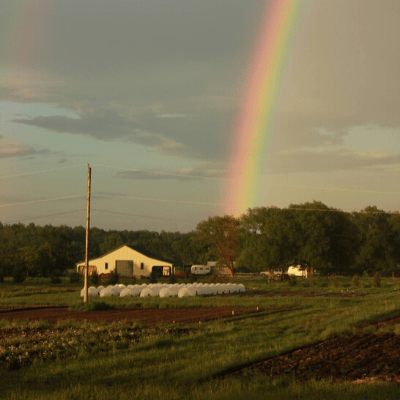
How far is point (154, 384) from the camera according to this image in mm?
11992

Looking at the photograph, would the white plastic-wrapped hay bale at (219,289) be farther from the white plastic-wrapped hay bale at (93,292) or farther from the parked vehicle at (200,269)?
the parked vehicle at (200,269)

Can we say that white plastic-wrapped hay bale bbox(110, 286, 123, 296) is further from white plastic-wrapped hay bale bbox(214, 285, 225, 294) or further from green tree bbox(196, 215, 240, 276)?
green tree bbox(196, 215, 240, 276)

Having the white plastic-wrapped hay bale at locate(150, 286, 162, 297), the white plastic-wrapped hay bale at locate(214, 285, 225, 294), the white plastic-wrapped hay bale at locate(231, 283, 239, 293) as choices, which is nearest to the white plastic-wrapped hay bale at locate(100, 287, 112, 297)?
the white plastic-wrapped hay bale at locate(150, 286, 162, 297)

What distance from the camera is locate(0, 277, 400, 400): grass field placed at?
35.6 ft

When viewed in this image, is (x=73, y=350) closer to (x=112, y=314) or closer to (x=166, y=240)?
(x=112, y=314)

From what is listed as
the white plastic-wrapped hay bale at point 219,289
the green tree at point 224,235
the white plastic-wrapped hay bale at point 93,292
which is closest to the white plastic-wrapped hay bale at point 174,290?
the white plastic-wrapped hay bale at point 219,289

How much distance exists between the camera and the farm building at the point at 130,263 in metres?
85.1

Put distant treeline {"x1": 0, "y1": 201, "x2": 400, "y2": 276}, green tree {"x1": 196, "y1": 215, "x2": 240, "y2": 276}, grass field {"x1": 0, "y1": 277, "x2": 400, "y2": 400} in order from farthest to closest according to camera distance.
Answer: green tree {"x1": 196, "y1": 215, "x2": 240, "y2": 276}, distant treeline {"x1": 0, "y1": 201, "x2": 400, "y2": 276}, grass field {"x1": 0, "y1": 277, "x2": 400, "y2": 400}

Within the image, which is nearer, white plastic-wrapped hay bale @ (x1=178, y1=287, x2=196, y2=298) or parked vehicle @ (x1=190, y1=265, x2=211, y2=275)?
white plastic-wrapped hay bale @ (x1=178, y1=287, x2=196, y2=298)

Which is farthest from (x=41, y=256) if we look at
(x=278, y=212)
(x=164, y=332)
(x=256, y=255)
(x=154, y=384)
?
(x=154, y=384)

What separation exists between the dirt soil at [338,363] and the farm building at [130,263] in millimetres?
67597

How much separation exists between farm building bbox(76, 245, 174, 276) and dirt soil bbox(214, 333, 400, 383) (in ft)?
222

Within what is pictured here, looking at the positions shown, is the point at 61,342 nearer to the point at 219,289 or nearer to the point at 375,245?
the point at 219,289

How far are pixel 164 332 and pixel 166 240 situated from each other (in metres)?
174
